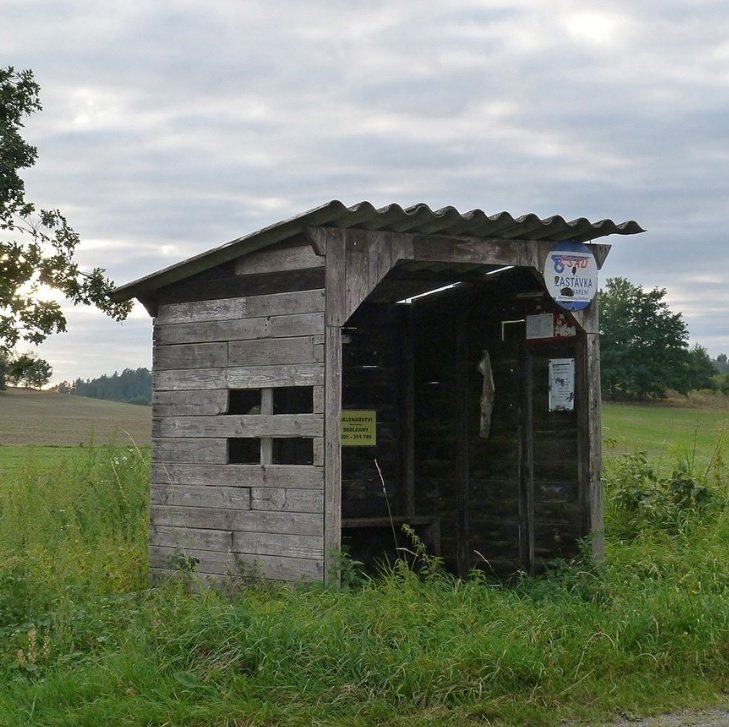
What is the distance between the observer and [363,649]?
5.68 m

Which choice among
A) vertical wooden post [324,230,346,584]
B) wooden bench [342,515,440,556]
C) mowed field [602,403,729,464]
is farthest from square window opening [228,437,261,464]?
mowed field [602,403,729,464]

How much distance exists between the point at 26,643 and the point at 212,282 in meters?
3.39

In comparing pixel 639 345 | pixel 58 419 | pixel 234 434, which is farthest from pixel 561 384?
pixel 639 345

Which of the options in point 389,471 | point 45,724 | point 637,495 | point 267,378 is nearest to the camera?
point 45,724

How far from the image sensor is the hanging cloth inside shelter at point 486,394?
949 cm

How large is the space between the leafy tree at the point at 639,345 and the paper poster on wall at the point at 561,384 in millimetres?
60331

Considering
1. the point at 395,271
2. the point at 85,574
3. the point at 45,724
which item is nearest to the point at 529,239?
the point at 395,271

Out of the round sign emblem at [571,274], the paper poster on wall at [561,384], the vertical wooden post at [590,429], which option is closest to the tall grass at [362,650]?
the vertical wooden post at [590,429]

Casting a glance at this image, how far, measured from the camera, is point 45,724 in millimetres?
5086

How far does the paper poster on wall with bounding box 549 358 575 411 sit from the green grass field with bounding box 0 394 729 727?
4.73 feet

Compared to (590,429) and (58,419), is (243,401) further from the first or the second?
(58,419)

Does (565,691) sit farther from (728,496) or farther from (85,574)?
(728,496)

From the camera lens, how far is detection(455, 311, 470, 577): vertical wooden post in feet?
32.2

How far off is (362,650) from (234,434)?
2.87 meters
